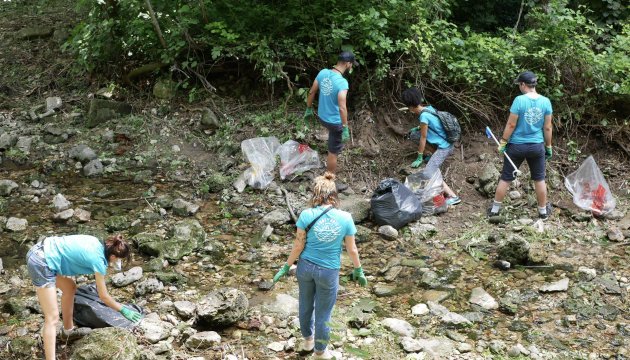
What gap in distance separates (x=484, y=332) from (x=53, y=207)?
4.68 meters

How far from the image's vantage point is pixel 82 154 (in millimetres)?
7574

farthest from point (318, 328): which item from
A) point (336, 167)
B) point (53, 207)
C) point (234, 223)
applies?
point (53, 207)

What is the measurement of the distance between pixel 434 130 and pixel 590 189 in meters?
1.87

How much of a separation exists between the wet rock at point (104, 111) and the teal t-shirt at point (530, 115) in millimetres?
5300

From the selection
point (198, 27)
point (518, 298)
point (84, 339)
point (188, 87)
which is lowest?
point (518, 298)

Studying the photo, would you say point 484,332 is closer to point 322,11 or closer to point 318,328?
point 318,328

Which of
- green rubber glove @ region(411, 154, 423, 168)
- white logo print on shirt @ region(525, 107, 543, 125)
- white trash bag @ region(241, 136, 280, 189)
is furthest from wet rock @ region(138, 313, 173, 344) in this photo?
white logo print on shirt @ region(525, 107, 543, 125)

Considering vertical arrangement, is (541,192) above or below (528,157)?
below

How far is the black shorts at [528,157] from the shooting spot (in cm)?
614

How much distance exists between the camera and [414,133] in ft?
23.2

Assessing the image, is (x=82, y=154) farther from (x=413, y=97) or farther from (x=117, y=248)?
(x=413, y=97)

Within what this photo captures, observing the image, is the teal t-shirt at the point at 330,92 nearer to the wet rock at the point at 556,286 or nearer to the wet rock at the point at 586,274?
the wet rock at the point at 556,286

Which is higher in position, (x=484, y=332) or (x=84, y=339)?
(x=84, y=339)

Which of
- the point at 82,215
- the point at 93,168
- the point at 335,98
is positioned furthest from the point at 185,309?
the point at 93,168
